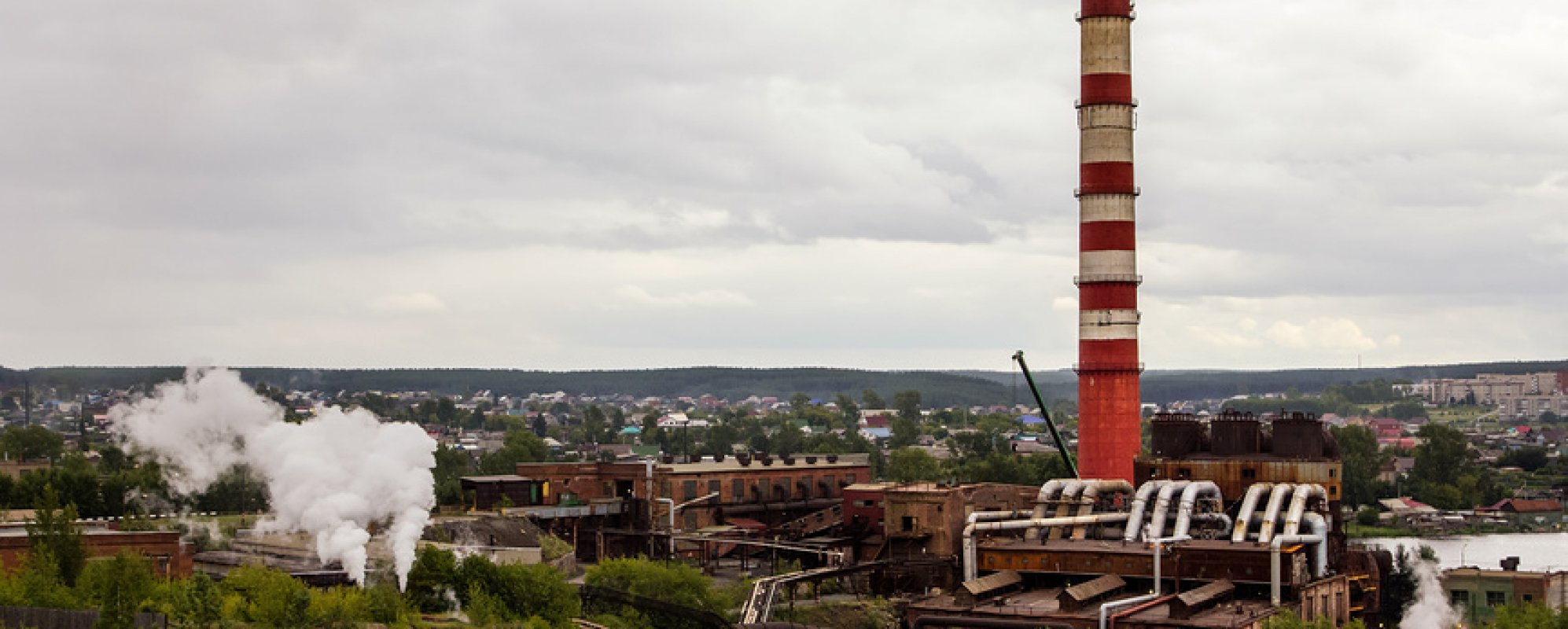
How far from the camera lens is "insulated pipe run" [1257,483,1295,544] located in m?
64.1

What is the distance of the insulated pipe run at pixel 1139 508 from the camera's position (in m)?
68.1

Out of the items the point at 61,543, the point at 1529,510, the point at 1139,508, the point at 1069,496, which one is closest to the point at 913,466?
the point at 1529,510

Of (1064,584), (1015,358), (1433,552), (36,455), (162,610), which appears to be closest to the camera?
(162,610)

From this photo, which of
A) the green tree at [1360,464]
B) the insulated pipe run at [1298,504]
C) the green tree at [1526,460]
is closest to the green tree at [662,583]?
the insulated pipe run at [1298,504]

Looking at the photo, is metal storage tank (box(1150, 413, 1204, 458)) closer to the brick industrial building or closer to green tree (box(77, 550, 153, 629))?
the brick industrial building

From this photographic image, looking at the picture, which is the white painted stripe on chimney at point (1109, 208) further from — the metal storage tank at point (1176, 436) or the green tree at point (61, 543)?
the green tree at point (61, 543)

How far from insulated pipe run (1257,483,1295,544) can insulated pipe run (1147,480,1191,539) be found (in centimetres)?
333

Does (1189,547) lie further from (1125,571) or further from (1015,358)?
(1015,358)

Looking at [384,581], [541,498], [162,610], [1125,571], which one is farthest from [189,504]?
[1125,571]

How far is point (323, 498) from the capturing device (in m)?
67.6

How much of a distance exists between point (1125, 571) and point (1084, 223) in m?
17.6

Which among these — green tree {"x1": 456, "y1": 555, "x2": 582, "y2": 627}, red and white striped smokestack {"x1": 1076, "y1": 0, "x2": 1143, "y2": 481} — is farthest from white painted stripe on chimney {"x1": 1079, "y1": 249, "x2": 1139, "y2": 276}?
green tree {"x1": 456, "y1": 555, "x2": 582, "y2": 627}

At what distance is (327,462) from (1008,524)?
82.3 feet

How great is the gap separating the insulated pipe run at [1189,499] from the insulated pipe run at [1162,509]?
0.36m
